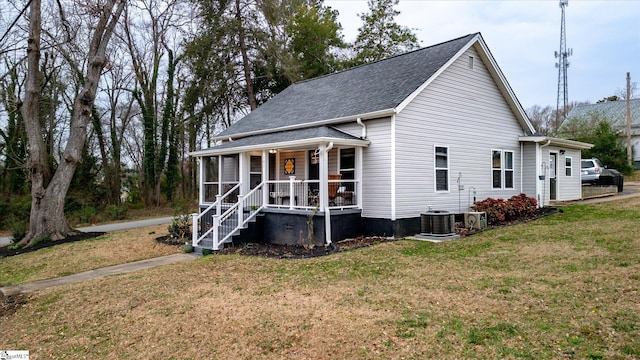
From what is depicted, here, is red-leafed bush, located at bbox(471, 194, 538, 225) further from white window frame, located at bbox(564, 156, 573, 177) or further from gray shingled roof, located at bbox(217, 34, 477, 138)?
white window frame, located at bbox(564, 156, 573, 177)

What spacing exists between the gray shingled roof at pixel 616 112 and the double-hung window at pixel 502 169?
23063mm

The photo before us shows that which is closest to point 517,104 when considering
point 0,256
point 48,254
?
point 48,254

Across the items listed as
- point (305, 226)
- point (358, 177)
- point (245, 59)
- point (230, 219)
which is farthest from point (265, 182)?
point (245, 59)

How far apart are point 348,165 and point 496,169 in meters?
5.76

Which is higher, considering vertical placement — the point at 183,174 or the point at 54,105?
the point at 54,105

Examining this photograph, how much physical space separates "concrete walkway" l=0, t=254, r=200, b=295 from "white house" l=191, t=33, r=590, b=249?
0.92 meters

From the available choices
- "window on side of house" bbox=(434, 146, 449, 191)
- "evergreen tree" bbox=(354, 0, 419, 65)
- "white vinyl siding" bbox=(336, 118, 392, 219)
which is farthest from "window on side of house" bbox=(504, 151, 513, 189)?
"evergreen tree" bbox=(354, 0, 419, 65)

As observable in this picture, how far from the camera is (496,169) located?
544 inches

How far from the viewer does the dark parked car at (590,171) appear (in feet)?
67.3

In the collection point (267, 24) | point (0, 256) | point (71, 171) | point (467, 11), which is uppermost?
point (267, 24)

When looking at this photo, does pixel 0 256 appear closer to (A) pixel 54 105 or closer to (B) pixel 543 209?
(A) pixel 54 105

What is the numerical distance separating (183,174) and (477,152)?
→ 21.0 m

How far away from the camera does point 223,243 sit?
10.1 metres

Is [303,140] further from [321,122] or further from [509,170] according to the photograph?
[509,170]
